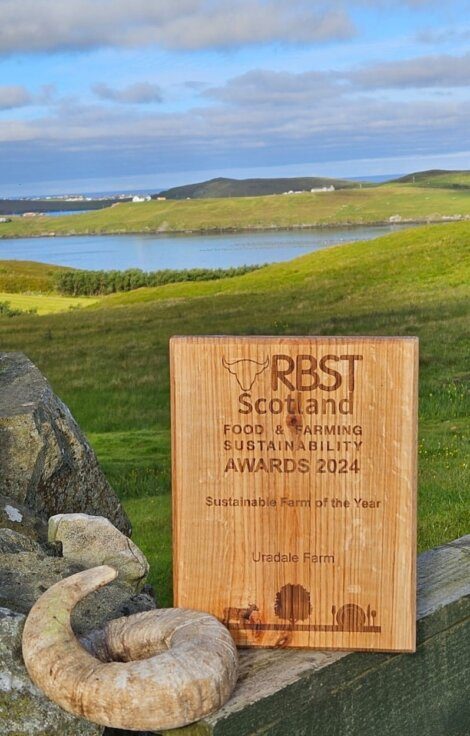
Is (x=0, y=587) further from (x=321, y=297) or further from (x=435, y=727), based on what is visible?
(x=321, y=297)

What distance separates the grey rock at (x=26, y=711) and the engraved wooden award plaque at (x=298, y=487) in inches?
27.5

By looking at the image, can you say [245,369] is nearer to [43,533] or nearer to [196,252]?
[43,533]

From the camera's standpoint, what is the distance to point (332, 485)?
3969mm

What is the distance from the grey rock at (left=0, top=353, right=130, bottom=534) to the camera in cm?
632

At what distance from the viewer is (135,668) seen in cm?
344

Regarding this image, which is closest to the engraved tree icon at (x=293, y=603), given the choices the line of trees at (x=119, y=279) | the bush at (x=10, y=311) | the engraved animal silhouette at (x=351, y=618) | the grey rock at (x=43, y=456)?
the engraved animal silhouette at (x=351, y=618)

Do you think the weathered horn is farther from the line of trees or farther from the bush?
the line of trees

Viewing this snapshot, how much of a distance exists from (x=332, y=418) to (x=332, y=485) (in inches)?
11.8

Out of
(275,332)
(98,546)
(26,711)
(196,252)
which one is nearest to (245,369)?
(26,711)

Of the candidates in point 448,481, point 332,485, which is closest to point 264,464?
point 332,485

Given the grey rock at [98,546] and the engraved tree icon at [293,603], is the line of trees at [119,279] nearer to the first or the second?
the grey rock at [98,546]

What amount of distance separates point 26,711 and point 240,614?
99cm

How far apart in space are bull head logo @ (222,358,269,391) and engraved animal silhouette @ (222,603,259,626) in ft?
3.24

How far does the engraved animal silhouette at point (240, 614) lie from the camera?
4.05m
